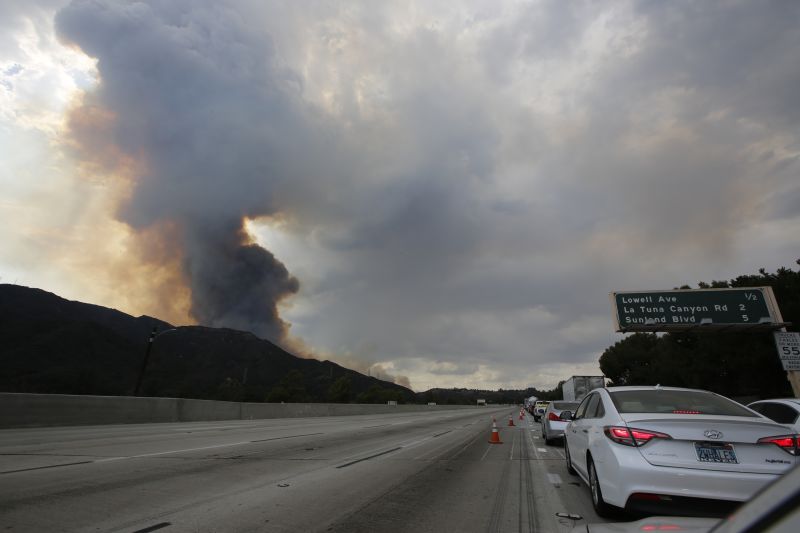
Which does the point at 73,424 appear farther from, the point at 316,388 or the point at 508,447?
the point at 316,388

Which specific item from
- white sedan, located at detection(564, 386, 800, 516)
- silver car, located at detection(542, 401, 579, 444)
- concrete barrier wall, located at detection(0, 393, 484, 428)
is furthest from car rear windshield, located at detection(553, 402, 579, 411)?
concrete barrier wall, located at detection(0, 393, 484, 428)

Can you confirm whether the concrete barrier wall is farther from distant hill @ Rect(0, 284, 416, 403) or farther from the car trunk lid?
distant hill @ Rect(0, 284, 416, 403)

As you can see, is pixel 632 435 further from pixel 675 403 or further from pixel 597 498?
pixel 675 403

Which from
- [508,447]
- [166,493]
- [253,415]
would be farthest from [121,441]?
[253,415]

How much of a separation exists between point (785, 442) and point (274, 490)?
250 inches

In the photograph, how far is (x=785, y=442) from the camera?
4.73 metres

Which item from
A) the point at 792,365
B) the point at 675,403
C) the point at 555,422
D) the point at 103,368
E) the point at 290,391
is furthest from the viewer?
the point at 103,368

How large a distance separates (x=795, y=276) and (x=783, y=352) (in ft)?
73.0

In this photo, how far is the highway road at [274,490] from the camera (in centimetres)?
527

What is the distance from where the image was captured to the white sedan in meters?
4.61

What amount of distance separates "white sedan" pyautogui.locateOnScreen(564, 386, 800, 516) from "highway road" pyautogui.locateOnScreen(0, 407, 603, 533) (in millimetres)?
904

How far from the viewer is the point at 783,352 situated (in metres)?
25.1

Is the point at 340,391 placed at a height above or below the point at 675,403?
above

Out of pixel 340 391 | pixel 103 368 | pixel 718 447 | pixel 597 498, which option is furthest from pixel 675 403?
pixel 103 368
